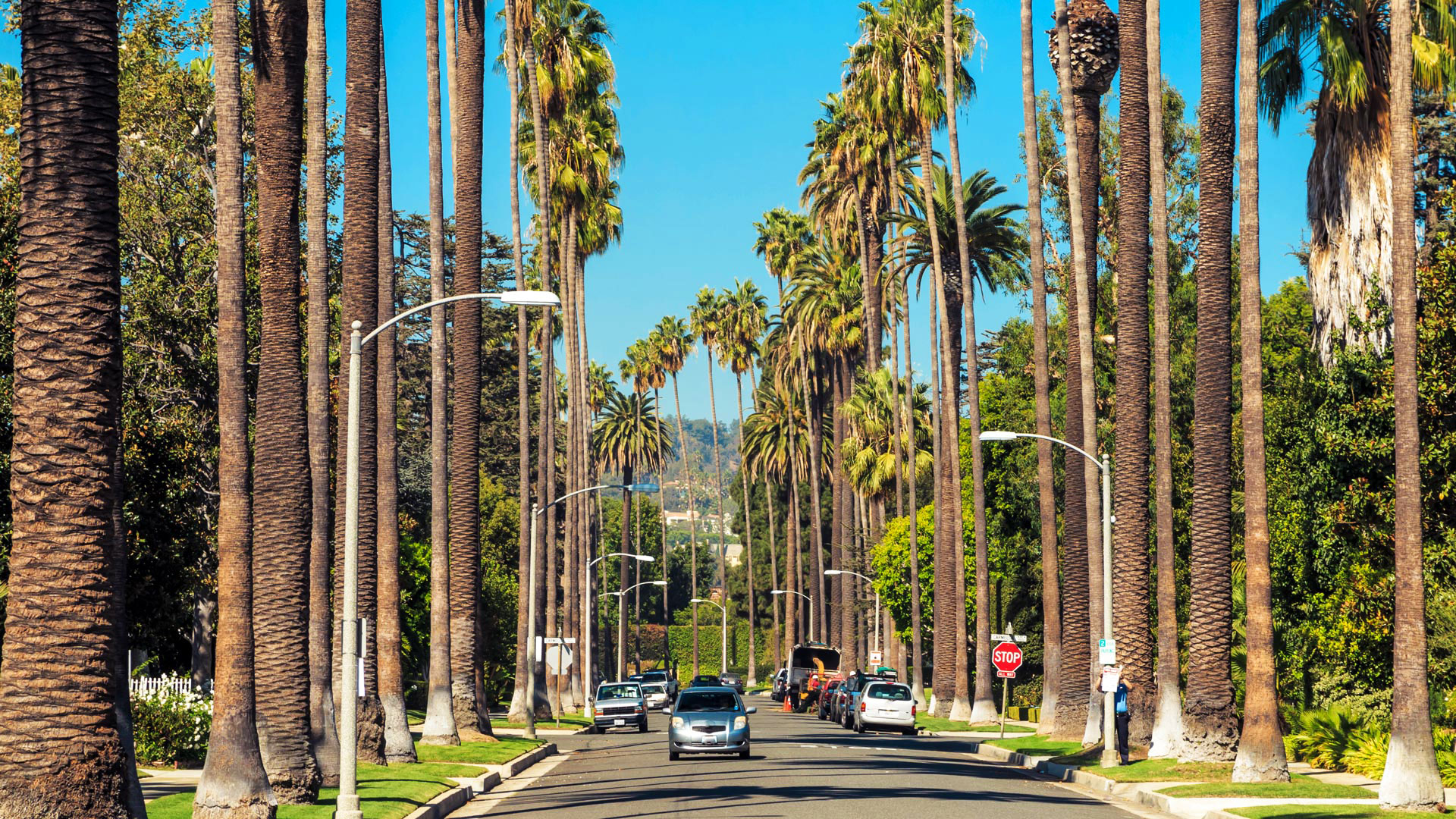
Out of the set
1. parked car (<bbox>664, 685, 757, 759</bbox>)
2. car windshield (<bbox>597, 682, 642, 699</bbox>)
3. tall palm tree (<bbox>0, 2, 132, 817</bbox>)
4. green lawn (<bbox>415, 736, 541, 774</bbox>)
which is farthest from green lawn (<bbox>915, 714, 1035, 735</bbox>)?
tall palm tree (<bbox>0, 2, 132, 817</bbox>)

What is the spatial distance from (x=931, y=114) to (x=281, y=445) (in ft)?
119

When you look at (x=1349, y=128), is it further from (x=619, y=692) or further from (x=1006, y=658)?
(x=619, y=692)

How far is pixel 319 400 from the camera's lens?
2455cm

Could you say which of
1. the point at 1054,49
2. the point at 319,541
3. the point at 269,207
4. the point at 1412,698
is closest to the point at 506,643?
the point at 1054,49

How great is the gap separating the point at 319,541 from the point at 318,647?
2.16 meters

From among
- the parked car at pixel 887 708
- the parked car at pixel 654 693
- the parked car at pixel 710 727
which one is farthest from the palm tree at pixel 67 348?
the parked car at pixel 654 693

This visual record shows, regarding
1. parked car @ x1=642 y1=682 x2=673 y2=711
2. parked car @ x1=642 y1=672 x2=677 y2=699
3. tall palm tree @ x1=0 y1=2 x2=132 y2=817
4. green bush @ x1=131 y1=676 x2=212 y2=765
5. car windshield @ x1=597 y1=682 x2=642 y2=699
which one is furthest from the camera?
parked car @ x1=642 y1=672 x2=677 y2=699

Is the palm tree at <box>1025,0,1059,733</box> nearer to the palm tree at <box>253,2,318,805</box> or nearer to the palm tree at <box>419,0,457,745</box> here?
the palm tree at <box>419,0,457,745</box>

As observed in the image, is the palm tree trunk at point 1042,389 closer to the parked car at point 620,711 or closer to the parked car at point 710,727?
the parked car at point 710,727

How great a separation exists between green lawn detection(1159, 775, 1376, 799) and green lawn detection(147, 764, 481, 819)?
36.2 ft

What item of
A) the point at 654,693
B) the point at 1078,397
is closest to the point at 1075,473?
Result: the point at 1078,397

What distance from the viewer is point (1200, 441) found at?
28000 millimetres

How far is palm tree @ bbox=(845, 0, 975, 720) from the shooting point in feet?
175

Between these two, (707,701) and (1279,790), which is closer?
(1279,790)
